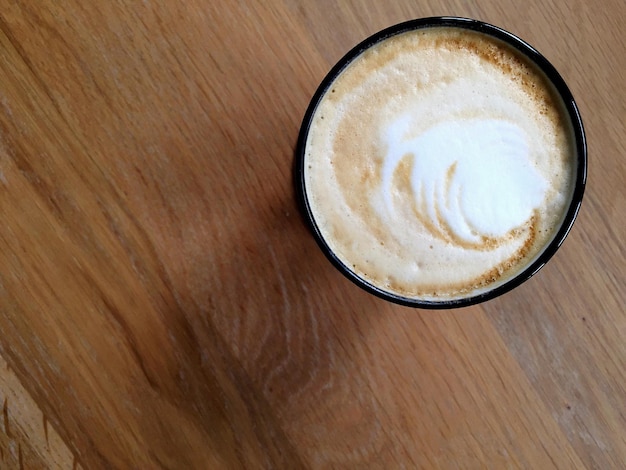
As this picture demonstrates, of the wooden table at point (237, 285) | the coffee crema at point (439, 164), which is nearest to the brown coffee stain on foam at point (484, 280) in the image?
the coffee crema at point (439, 164)

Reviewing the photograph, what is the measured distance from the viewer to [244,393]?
75 centimetres

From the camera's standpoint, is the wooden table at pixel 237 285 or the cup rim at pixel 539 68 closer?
the cup rim at pixel 539 68

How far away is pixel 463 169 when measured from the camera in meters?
0.57

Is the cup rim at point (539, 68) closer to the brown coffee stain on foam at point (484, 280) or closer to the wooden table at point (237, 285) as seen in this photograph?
the brown coffee stain on foam at point (484, 280)

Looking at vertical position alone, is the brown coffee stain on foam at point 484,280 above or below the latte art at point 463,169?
below

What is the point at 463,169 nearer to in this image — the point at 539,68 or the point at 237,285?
the point at 539,68

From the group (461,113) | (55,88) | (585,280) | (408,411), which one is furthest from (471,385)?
(55,88)

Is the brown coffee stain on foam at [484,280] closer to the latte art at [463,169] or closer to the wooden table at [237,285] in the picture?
the latte art at [463,169]

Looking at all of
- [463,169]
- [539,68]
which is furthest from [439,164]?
[539,68]

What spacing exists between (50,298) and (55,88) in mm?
239

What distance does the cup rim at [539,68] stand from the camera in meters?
0.56

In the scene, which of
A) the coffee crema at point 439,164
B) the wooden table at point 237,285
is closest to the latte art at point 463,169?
the coffee crema at point 439,164

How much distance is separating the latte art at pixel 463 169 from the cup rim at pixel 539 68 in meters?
0.05

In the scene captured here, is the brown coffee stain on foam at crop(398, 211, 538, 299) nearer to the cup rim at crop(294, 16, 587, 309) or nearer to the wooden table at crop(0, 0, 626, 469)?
the cup rim at crop(294, 16, 587, 309)
